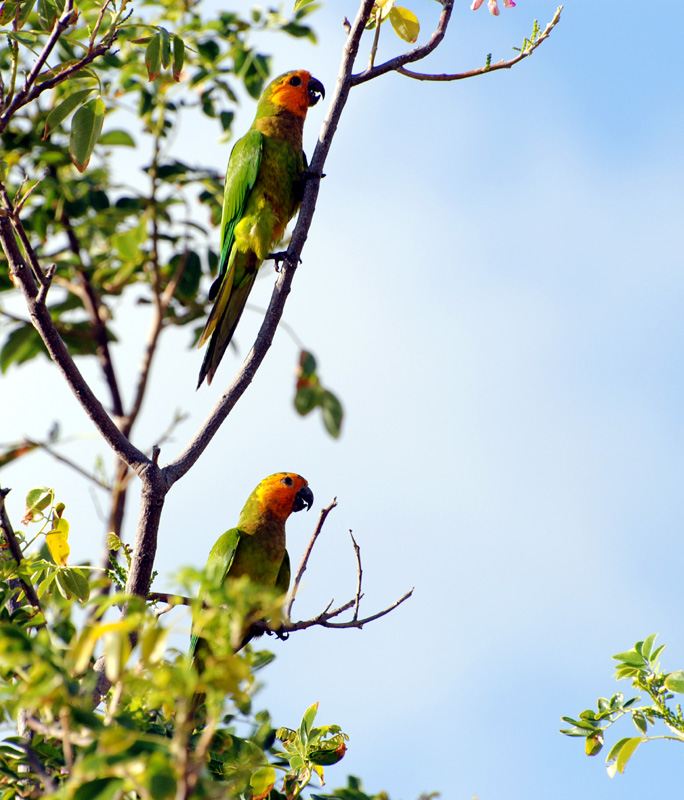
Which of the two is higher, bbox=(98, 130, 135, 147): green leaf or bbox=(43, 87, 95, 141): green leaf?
bbox=(98, 130, 135, 147): green leaf

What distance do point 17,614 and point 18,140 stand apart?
2932 millimetres

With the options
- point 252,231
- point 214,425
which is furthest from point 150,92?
point 214,425

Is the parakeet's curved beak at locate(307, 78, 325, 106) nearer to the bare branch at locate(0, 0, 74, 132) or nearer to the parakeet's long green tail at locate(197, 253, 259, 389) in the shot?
the parakeet's long green tail at locate(197, 253, 259, 389)

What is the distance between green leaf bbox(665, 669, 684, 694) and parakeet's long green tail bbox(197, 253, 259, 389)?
1954mm

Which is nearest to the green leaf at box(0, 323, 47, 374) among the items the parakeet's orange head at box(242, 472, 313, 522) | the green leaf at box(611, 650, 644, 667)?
the parakeet's orange head at box(242, 472, 313, 522)

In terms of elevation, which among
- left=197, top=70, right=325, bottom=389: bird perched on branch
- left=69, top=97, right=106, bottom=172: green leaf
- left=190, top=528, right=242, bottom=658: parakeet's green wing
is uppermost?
left=197, top=70, right=325, bottom=389: bird perched on branch

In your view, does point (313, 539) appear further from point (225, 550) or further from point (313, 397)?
point (313, 397)

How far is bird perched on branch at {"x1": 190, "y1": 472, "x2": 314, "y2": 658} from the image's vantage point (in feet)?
11.1

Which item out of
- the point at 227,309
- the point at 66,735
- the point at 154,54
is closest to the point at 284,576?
the point at 227,309

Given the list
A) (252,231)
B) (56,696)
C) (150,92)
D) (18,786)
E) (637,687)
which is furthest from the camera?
(150,92)

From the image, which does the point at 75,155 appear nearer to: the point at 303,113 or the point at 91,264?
the point at 303,113

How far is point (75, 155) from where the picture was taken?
6.98 ft

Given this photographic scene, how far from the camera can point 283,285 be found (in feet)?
7.93

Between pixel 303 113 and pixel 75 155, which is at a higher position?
pixel 303 113
